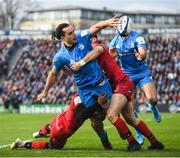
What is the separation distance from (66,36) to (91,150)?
7.46 feet

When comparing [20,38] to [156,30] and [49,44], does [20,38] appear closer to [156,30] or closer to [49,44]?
[49,44]

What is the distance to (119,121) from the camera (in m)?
11.2

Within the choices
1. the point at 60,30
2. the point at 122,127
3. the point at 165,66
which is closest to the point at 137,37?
the point at 60,30

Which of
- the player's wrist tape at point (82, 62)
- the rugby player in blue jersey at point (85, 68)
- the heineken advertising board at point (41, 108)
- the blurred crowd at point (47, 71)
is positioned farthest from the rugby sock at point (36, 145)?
the heineken advertising board at point (41, 108)

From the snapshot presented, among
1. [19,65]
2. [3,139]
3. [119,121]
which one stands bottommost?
[19,65]

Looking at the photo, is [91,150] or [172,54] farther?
[172,54]

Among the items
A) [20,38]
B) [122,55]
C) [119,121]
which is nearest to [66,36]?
[119,121]

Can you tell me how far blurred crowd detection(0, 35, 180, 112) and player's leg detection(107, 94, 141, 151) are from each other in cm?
2612

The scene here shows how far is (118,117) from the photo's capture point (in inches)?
439

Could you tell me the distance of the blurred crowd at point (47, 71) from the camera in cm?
4038

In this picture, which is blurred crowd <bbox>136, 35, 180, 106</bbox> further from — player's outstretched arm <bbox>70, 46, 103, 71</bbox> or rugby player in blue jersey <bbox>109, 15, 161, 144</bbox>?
player's outstretched arm <bbox>70, 46, 103, 71</bbox>

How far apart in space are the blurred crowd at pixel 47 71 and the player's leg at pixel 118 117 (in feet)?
85.7

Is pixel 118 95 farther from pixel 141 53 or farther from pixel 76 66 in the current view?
pixel 141 53

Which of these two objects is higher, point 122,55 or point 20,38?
point 122,55
